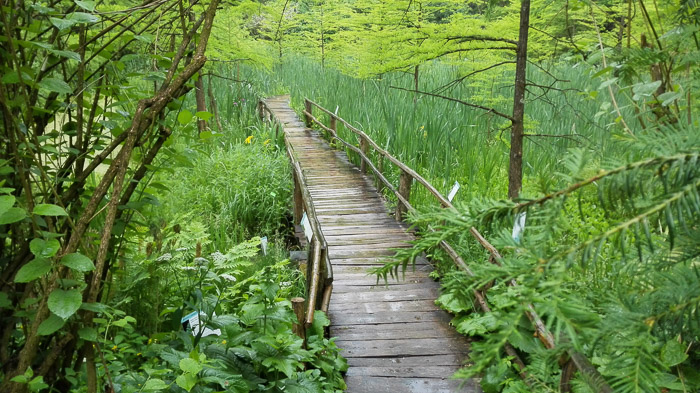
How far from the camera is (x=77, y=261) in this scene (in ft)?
3.90

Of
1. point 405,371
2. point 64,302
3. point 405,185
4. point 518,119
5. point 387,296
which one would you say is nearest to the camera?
point 64,302

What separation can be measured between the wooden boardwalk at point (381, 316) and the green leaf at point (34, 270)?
160 centimetres

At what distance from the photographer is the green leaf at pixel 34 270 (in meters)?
1.17

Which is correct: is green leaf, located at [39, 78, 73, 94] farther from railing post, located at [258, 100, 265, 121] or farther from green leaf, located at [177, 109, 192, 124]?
railing post, located at [258, 100, 265, 121]

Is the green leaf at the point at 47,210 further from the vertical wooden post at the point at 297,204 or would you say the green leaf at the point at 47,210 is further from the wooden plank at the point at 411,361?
the vertical wooden post at the point at 297,204

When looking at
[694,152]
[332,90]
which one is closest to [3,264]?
[694,152]

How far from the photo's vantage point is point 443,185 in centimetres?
569

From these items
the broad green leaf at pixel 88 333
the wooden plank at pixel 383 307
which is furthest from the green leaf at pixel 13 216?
the wooden plank at pixel 383 307

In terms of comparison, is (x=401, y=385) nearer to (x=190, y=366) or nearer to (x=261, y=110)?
(x=190, y=366)

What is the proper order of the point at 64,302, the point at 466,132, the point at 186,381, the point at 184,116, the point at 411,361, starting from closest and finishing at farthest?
1. the point at 64,302
2. the point at 184,116
3. the point at 186,381
4. the point at 411,361
5. the point at 466,132

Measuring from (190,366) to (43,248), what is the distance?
32.6 inches

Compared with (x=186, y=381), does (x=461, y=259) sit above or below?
below

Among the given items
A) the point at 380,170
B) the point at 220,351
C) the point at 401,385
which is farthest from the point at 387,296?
the point at 380,170

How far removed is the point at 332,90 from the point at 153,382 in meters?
9.91
